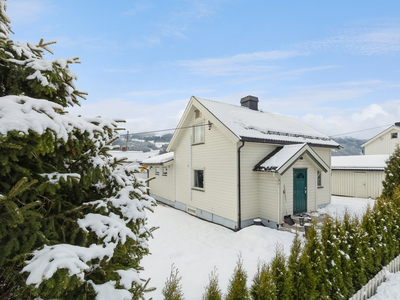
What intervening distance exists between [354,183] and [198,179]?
15.7 metres

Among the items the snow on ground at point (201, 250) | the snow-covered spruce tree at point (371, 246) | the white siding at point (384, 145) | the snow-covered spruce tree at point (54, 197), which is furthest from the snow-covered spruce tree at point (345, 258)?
the white siding at point (384, 145)

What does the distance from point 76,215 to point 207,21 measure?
36.8 ft

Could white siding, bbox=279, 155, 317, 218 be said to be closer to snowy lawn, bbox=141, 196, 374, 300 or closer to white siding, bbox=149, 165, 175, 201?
snowy lawn, bbox=141, 196, 374, 300

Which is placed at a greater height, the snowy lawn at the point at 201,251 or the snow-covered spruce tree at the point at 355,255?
the snow-covered spruce tree at the point at 355,255

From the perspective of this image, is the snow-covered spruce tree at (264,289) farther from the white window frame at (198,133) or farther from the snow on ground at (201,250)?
the white window frame at (198,133)

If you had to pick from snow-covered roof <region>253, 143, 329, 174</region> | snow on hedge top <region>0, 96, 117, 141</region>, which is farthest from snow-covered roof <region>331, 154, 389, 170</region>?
snow on hedge top <region>0, 96, 117, 141</region>

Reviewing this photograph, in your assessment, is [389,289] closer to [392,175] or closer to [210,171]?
[210,171]

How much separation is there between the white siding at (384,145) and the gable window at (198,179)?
81.8ft

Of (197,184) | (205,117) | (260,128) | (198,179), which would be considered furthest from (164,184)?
(260,128)

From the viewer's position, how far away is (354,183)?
736 inches

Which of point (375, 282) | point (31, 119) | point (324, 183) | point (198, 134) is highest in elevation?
point (198, 134)

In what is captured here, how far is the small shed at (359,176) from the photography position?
17.4 metres

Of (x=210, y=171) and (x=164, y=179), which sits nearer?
(x=210, y=171)

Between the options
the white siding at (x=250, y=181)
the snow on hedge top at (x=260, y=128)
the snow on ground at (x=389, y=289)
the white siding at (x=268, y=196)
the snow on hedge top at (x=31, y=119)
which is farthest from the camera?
the snow on hedge top at (x=260, y=128)
